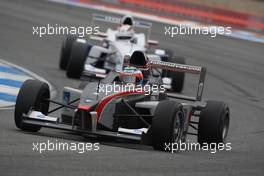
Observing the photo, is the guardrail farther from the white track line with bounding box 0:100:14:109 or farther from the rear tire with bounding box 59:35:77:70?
the white track line with bounding box 0:100:14:109

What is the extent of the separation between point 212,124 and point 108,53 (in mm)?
8063

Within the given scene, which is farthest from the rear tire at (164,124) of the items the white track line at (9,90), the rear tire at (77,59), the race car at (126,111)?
the rear tire at (77,59)

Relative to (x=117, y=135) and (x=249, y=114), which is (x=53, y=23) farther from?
(x=117, y=135)

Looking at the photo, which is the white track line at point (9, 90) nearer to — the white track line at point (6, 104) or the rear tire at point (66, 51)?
the white track line at point (6, 104)

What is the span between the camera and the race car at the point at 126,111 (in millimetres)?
11438

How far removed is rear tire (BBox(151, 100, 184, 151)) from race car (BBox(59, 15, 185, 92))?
290 inches

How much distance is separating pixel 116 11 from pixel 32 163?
978 inches

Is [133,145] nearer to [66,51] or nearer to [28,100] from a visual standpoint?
[28,100]

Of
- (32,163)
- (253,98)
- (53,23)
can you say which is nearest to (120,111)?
(32,163)

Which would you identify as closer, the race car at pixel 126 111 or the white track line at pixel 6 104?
the race car at pixel 126 111

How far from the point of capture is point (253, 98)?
19891 mm

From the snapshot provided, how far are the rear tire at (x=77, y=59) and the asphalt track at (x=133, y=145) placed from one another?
296 millimetres

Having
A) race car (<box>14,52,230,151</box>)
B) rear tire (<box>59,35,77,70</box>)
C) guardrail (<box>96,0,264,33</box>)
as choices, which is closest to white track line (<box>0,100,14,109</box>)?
race car (<box>14,52,230,151</box>)

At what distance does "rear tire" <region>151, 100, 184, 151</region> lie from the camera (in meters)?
11.3
